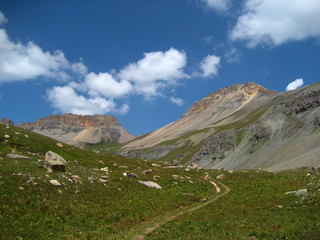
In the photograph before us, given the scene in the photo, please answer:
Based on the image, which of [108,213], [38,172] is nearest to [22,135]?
[38,172]

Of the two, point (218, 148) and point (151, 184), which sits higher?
point (218, 148)

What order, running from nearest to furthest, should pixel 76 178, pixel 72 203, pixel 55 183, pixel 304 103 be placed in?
pixel 72 203 → pixel 55 183 → pixel 76 178 → pixel 304 103

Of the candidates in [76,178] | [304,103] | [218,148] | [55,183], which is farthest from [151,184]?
[218,148]

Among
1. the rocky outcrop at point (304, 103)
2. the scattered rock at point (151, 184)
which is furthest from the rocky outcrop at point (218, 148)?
the scattered rock at point (151, 184)

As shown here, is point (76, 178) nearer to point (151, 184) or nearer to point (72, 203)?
point (72, 203)

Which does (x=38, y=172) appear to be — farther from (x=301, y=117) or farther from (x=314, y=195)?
(x=301, y=117)

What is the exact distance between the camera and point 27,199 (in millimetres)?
19719

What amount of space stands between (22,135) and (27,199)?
2715 cm

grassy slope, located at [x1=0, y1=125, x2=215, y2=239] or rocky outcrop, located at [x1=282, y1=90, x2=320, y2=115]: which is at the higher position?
rocky outcrop, located at [x1=282, y1=90, x2=320, y2=115]

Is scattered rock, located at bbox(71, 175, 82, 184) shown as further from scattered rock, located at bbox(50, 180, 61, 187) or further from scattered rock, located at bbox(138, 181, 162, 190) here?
scattered rock, located at bbox(138, 181, 162, 190)

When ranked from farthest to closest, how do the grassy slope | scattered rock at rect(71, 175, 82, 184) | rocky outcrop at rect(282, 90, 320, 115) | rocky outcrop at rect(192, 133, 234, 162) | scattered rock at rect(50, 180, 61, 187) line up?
1. rocky outcrop at rect(192, 133, 234, 162)
2. rocky outcrop at rect(282, 90, 320, 115)
3. scattered rock at rect(71, 175, 82, 184)
4. scattered rock at rect(50, 180, 61, 187)
5. the grassy slope

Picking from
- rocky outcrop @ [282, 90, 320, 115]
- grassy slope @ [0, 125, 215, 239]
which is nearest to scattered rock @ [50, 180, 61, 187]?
grassy slope @ [0, 125, 215, 239]

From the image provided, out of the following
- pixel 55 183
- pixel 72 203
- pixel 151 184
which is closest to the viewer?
pixel 72 203

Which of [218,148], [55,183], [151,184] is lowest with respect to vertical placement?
[151,184]
